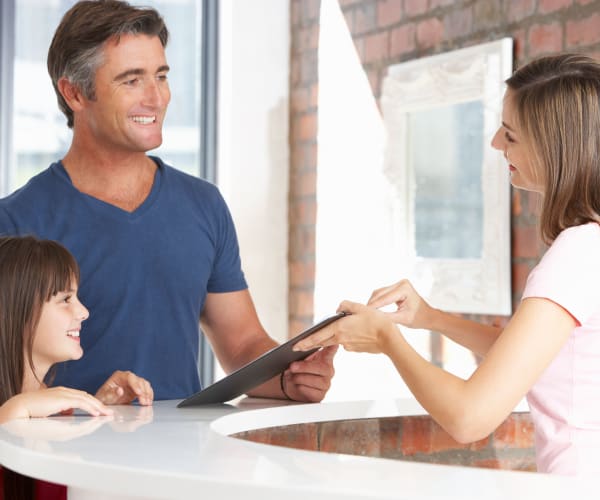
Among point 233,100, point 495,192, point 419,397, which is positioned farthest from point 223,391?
point 233,100

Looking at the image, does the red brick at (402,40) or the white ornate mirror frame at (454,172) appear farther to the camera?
the red brick at (402,40)

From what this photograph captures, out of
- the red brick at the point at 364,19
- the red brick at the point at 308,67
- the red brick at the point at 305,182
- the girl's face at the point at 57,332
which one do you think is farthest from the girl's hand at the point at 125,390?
the red brick at the point at 308,67

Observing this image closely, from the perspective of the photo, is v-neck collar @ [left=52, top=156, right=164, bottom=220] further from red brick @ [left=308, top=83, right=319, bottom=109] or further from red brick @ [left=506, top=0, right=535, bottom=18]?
red brick @ [left=308, top=83, right=319, bottom=109]

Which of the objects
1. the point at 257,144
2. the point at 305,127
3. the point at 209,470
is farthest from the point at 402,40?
the point at 209,470

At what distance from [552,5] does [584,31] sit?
0.18 m

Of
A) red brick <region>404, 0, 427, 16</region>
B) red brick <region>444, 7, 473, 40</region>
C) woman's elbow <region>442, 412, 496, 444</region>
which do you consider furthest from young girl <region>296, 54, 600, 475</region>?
red brick <region>404, 0, 427, 16</region>

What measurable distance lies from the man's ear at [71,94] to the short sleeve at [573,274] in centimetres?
126

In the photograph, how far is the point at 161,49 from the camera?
7.77 ft

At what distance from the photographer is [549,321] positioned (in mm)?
1400

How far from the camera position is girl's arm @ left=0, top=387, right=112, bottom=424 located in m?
1.57

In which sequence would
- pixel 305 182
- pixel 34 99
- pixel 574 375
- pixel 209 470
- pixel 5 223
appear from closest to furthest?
pixel 209 470 → pixel 574 375 → pixel 5 223 → pixel 34 99 → pixel 305 182

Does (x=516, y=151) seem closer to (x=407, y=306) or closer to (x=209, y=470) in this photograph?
(x=407, y=306)

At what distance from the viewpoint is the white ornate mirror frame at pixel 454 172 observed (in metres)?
3.27

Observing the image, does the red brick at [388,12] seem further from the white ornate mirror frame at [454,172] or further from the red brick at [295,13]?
the red brick at [295,13]
